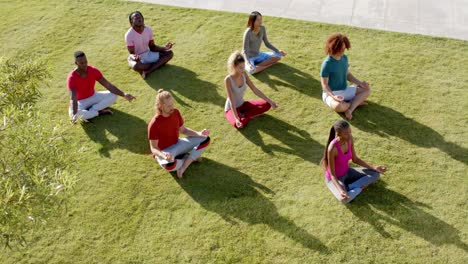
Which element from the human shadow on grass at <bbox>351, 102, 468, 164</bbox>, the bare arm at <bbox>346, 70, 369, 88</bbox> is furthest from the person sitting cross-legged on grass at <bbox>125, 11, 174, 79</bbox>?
the human shadow on grass at <bbox>351, 102, 468, 164</bbox>

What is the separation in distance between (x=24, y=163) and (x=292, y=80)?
6.87 metres

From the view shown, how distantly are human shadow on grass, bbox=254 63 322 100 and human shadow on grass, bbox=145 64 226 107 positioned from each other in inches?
47.0

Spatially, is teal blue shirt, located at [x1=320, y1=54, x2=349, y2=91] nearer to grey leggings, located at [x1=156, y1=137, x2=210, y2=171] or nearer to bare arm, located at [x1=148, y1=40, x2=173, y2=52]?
grey leggings, located at [x1=156, y1=137, x2=210, y2=171]

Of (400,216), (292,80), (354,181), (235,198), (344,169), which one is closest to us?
(400,216)

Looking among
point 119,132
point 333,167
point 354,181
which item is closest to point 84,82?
point 119,132

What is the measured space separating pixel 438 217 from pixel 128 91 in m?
6.73

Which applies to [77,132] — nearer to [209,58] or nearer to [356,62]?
[209,58]

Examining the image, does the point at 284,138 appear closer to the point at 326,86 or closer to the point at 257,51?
the point at 326,86

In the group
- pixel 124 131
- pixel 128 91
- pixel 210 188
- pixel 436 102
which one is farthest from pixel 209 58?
pixel 436 102

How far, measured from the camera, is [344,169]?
26.2 feet

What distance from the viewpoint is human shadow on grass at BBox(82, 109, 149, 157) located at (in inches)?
371

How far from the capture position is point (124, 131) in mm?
9820

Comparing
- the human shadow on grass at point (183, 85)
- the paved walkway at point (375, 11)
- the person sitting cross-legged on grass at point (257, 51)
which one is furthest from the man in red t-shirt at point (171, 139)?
the paved walkway at point (375, 11)

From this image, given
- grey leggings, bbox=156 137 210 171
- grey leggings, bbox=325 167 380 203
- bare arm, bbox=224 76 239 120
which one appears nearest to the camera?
grey leggings, bbox=325 167 380 203
